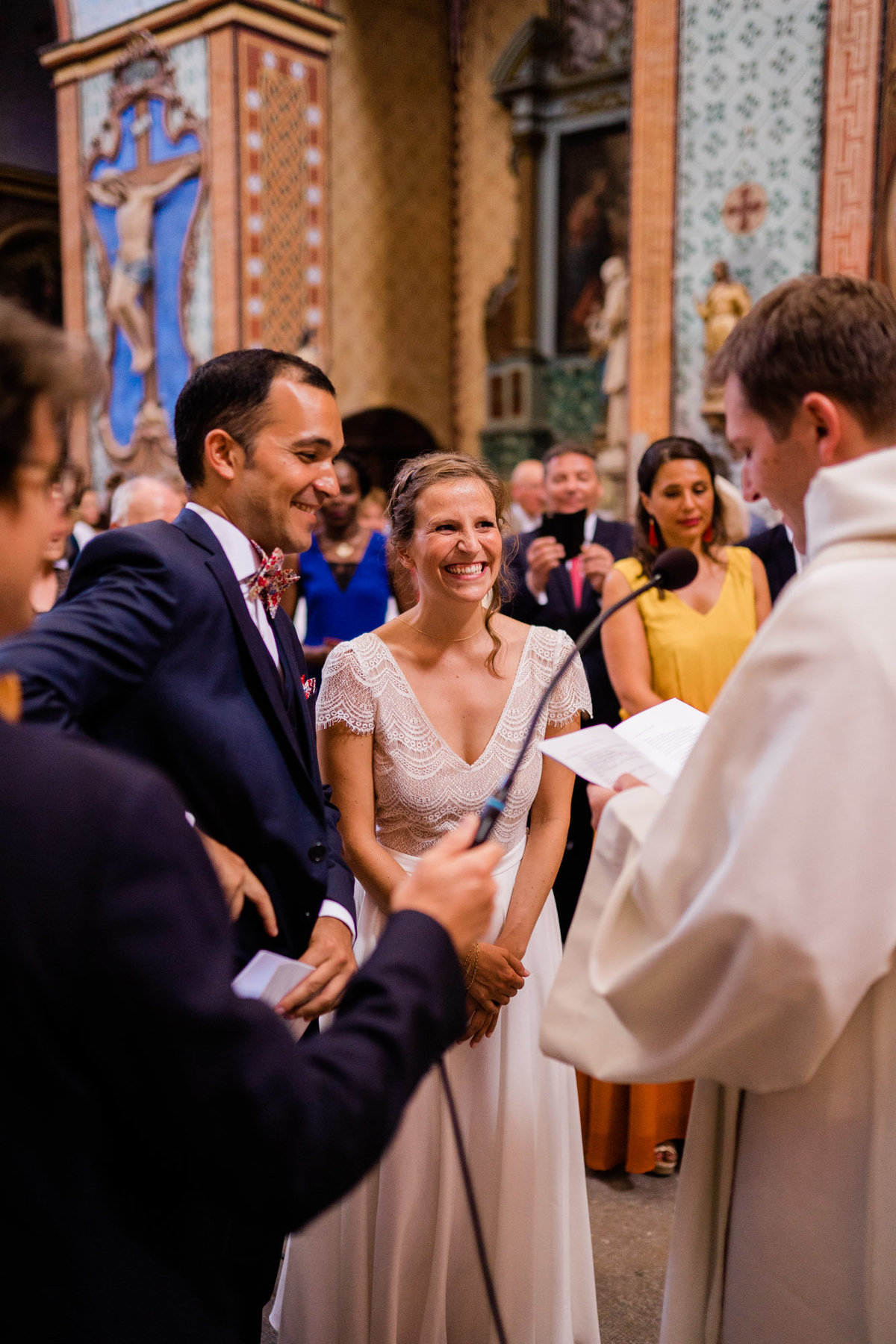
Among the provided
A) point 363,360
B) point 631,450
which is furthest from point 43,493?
point 363,360

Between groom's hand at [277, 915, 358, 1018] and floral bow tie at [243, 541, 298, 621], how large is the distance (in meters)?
0.57

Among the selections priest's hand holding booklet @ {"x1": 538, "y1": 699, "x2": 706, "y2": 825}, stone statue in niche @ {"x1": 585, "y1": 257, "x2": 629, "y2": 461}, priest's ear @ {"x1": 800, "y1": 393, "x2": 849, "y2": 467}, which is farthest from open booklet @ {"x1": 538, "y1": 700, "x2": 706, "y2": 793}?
stone statue in niche @ {"x1": 585, "y1": 257, "x2": 629, "y2": 461}

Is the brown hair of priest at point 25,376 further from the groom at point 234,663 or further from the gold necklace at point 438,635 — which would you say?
the gold necklace at point 438,635

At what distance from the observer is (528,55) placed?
12.0 m

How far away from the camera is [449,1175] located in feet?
7.38

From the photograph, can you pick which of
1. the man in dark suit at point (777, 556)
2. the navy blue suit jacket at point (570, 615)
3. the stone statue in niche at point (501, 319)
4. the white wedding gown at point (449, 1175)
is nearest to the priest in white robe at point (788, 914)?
the white wedding gown at point (449, 1175)

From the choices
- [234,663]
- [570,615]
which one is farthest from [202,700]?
[570,615]

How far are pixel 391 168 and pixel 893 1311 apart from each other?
495 inches

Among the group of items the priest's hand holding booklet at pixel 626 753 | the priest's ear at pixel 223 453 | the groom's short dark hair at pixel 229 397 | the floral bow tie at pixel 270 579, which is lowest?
the priest's hand holding booklet at pixel 626 753

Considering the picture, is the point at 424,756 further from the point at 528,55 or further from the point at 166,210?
the point at 528,55

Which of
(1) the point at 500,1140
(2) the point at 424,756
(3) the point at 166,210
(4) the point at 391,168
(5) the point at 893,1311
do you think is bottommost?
(1) the point at 500,1140

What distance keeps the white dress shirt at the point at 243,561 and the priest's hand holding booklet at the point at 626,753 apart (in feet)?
1.74

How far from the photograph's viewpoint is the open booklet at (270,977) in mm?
1629

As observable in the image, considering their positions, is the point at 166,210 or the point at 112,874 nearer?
the point at 112,874
